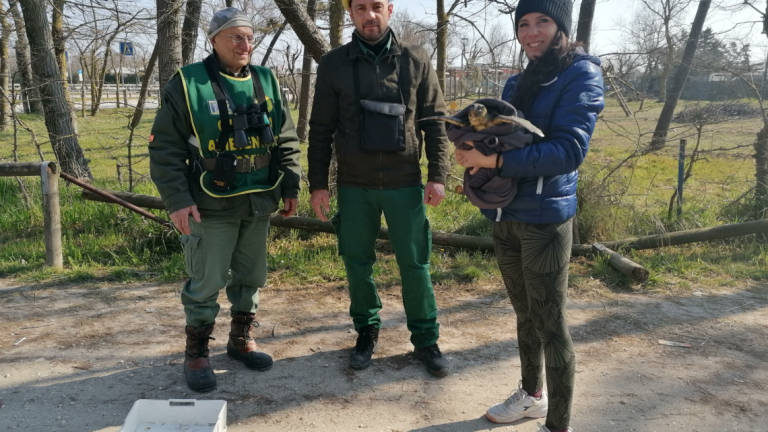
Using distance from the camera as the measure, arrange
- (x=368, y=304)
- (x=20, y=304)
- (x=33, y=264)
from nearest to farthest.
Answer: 1. (x=368, y=304)
2. (x=20, y=304)
3. (x=33, y=264)

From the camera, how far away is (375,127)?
10.7ft

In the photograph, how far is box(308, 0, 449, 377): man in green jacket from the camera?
3.27 metres

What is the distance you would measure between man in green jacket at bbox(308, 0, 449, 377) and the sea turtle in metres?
0.87

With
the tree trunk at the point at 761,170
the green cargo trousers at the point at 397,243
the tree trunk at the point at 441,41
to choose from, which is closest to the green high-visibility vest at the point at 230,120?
the green cargo trousers at the point at 397,243

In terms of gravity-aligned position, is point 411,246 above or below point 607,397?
above

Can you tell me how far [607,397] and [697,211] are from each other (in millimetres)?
4413

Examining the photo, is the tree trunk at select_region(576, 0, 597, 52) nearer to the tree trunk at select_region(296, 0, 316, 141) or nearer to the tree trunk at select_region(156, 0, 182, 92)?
the tree trunk at select_region(156, 0, 182, 92)

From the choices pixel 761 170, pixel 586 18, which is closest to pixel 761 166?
pixel 761 170

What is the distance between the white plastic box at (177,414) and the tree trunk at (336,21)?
606cm

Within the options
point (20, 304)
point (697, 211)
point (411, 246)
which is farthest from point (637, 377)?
point (20, 304)

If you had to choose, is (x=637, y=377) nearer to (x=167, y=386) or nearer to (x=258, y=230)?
(x=258, y=230)

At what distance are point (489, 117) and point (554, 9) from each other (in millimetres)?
507

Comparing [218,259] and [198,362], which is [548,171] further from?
[198,362]

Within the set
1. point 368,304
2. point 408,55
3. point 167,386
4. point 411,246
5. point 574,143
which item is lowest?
point 167,386
